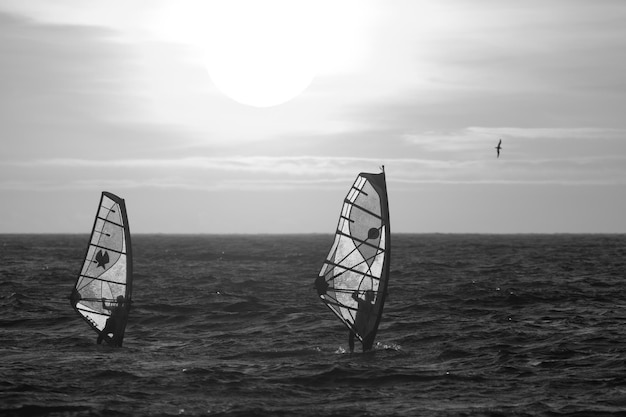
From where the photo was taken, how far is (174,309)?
1362 inches

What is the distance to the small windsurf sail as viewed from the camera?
2395cm

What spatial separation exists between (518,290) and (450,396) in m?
24.8

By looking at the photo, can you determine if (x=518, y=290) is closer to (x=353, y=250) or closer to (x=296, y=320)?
(x=296, y=320)

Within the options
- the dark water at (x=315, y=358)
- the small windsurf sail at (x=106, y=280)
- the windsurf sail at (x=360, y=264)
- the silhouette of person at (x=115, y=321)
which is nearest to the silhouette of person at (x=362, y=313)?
the windsurf sail at (x=360, y=264)

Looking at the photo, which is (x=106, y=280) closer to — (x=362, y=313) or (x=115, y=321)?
(x=115, y=321)

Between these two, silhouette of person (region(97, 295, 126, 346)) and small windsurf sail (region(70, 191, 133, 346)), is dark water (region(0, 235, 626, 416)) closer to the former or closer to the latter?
silhouette of person (region(97, 295, 126, 346))

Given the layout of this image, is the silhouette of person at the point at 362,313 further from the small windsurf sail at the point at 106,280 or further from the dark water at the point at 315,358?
the small windsurf sail at the point at 106,280

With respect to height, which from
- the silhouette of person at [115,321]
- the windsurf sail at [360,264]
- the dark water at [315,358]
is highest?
the windsurf sail at [360,264]

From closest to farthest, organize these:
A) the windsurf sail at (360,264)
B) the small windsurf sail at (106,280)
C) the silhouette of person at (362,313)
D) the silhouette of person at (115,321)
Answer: the windsurf sail at (360,264) < the silhouette of person at (362,313) < the small windsurf sail at (106,280) < the silhouette of person at (115,321)

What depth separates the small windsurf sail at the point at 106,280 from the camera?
78.6 feet

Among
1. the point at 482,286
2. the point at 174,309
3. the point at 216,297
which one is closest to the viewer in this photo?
the point at 174,309

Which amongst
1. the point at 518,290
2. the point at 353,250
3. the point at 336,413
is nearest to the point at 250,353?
the point at 353,250

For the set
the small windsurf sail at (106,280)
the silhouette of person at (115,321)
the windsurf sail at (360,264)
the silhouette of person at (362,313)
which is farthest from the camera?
the silhouette of person at (115,321)

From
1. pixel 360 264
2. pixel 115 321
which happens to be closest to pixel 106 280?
pixel 115 321
